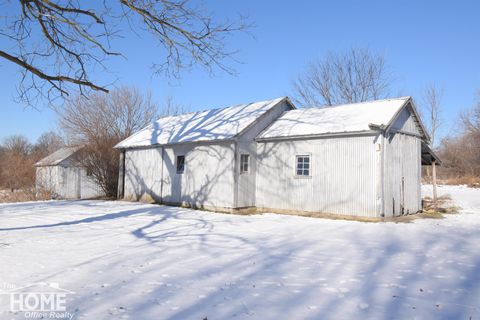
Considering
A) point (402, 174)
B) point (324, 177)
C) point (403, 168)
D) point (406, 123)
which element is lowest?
point (324, 177)

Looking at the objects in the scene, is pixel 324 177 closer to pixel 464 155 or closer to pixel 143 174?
pixel 143 174

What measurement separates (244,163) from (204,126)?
3.54 meters

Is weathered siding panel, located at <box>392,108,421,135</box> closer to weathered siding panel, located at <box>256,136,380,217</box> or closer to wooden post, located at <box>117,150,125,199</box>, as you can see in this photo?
weathered siding panel, located at <box>256,136,380,217</box>

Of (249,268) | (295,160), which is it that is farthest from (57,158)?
(249,268)

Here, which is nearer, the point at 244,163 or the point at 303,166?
the point at 303,166

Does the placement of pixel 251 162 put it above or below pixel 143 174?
above

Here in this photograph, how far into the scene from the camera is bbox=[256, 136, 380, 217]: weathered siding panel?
12.3 metres

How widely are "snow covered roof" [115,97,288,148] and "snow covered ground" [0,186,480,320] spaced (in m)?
5.60

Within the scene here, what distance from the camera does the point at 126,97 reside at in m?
32.5

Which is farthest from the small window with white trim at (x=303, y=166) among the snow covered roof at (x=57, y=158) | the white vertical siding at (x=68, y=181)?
the snow covered roof at (x=57, y=158)

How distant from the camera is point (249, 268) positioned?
6371 mm

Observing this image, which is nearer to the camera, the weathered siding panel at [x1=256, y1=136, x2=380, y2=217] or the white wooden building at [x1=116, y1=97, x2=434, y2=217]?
the weathered siding panel at [x1=256, y1=136, x2=380, y2=217]
